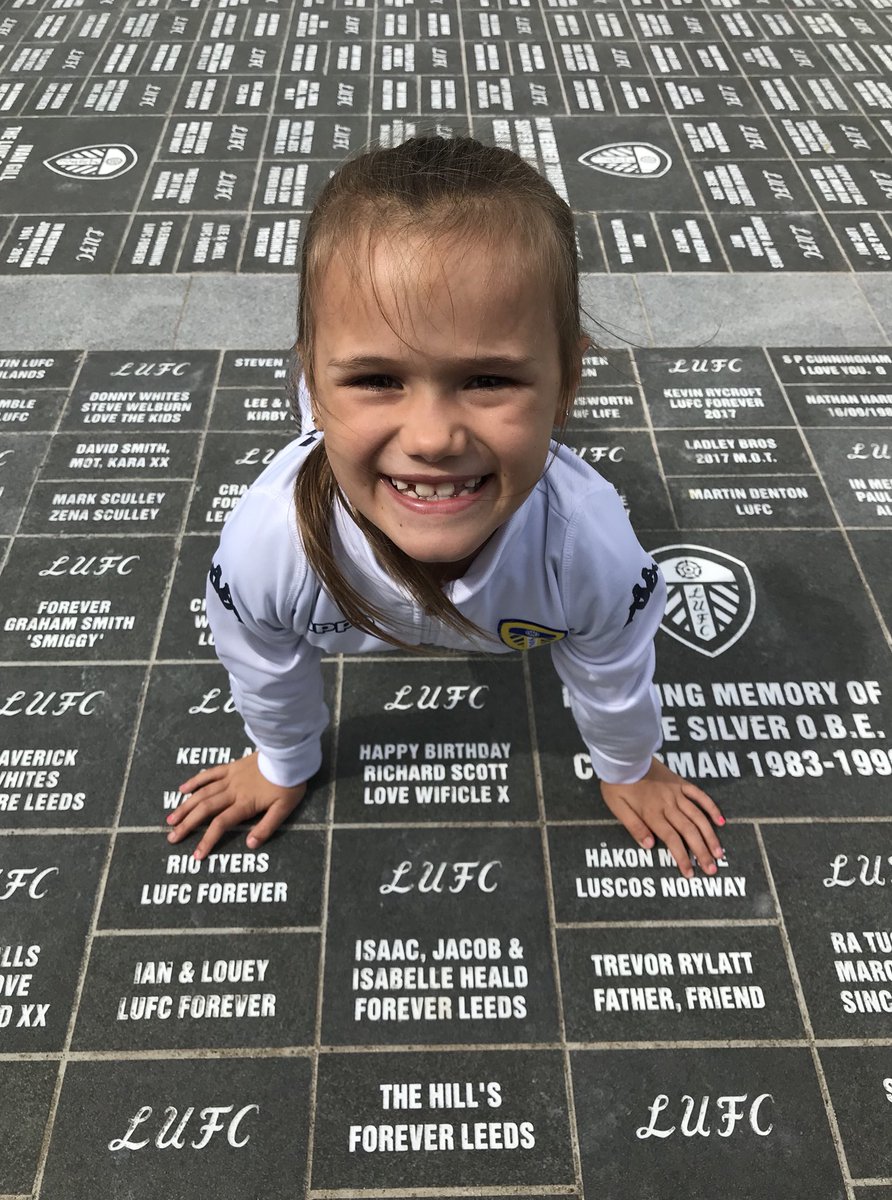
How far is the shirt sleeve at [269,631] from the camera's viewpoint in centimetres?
152

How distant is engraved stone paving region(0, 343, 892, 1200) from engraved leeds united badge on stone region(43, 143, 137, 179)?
6.71 ft

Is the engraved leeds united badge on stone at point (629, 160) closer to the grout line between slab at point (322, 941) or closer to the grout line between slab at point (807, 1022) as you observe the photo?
the grout line between slab at point (322, 941)

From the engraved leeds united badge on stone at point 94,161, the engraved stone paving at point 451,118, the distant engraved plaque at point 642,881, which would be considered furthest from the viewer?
the engraved leeds united badge on stone at point 94,161

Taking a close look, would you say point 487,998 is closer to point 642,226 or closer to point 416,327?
point 416,327

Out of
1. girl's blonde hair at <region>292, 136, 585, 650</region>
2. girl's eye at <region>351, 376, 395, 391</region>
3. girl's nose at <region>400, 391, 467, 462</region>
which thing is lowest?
girl's nose at <region>400, 391, 467, 462</region>

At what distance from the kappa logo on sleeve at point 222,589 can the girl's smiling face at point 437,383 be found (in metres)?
0.49

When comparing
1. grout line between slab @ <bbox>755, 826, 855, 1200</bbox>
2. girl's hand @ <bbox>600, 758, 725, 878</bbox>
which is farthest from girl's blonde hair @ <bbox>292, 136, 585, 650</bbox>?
grout line between slab @ <bbox>755, 826, 855, 1200</bbox>

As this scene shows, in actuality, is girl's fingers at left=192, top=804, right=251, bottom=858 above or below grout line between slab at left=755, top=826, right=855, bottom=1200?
above

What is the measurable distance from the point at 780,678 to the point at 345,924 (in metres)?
1.32

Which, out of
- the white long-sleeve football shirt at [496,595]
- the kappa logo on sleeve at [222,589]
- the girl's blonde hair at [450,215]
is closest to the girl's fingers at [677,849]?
the white long-sleeve football shirt at [496,595]

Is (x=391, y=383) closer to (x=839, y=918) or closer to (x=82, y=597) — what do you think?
(x=839, y=918)

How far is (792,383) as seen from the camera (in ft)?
10.6

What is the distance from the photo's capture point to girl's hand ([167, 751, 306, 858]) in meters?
2.13

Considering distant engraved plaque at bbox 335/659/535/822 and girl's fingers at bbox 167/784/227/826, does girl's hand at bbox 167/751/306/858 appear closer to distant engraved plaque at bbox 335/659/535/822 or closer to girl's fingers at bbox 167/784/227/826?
girl's fingers at bbox 167/784/227/826
